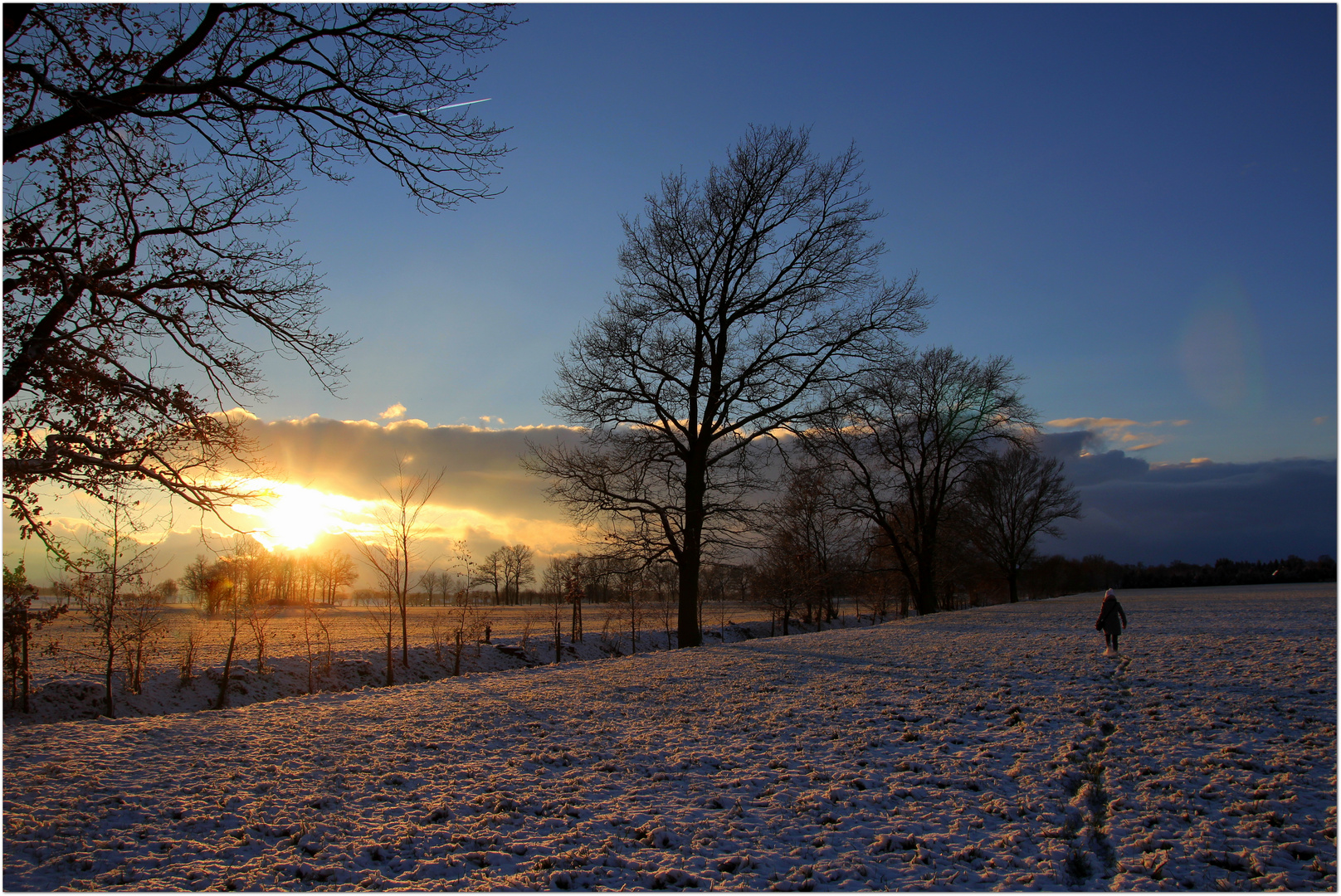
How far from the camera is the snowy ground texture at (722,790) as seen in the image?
4824 mm

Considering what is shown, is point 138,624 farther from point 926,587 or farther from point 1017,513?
point 1017,513

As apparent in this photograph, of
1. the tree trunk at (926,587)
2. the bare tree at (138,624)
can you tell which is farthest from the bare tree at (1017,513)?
the bare tree at (138,624)

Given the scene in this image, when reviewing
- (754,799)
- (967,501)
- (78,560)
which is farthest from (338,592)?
(754,799)

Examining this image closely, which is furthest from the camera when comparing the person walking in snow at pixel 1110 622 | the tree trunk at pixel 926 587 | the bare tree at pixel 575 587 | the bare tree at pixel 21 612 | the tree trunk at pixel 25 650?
the tree trunk at pixel 926 587

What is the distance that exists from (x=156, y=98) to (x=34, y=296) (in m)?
2.63

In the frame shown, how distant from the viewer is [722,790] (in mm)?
6328

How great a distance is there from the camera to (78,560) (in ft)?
31.6

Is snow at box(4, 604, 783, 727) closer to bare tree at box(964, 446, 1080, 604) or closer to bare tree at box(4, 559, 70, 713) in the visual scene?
bare tree at box(4, 559, 70, 713)

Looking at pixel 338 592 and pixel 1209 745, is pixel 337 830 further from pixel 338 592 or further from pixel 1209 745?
pixel 338 592

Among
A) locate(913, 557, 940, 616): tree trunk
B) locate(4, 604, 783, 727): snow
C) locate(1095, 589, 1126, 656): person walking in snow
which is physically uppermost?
locate(1095, 589, 1126, 656): person walking in snow

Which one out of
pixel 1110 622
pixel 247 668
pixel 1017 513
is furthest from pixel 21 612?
pixel 1017 513

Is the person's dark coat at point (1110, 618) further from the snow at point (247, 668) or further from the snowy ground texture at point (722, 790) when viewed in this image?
the snow at point (247, 668)

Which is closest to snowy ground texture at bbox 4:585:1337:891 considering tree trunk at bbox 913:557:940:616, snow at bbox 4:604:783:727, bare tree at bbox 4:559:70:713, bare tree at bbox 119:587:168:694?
bare tree at bbox 4:559:70:713

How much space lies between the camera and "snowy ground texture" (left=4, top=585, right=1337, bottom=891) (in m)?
4.82
